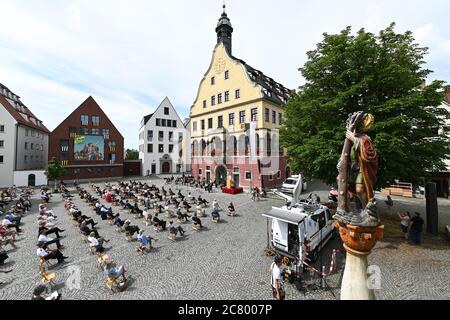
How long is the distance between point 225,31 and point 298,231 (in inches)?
1237

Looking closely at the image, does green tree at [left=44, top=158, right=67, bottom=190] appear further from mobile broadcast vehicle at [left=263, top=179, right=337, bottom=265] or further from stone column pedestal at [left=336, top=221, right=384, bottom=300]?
stone column pedestal at [left=336, top=221, right=384, bottom=300]

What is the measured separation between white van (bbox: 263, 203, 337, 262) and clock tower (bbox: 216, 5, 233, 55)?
2790cm

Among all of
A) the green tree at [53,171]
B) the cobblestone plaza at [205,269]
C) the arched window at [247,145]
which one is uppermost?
the arched window at [247,145]

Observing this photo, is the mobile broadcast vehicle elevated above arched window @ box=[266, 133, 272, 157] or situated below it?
below

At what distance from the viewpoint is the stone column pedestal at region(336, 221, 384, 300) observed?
12.0 feet

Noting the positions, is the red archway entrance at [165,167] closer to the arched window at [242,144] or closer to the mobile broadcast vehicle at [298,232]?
the arched window at [242,144]

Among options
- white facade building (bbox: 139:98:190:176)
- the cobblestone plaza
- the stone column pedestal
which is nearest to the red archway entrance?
white facade building (bbox: 139:98:190:176)

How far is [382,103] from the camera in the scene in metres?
10.2

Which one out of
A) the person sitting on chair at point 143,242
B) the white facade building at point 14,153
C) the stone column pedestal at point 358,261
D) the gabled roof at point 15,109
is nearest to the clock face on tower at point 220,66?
the person sitting on chair at point 143,242

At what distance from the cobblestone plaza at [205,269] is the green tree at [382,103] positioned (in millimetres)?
3801

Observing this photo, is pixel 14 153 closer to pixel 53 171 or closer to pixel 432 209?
pixel 53 171

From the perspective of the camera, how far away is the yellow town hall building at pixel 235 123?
26.4 meters

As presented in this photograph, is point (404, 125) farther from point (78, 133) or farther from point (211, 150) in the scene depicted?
point (78, 133)
